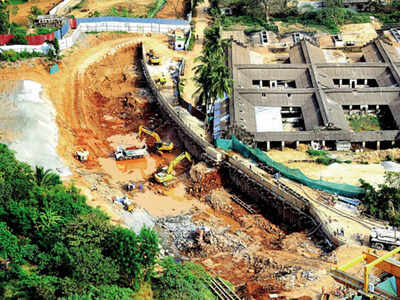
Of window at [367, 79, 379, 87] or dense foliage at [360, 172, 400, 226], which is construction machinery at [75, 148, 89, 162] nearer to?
dense foliage at [360, 172, 400, 226]

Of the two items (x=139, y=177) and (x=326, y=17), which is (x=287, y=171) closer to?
(x=139, y=177)

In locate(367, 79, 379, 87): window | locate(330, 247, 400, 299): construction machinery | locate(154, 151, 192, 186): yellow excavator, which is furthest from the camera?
locate(367, 79, 379, 87): window

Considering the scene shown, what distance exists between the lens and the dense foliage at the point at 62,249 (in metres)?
41.5

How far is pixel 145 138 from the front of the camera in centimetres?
7481

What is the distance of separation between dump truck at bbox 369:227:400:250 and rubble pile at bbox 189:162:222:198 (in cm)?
2037

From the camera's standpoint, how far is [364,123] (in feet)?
238

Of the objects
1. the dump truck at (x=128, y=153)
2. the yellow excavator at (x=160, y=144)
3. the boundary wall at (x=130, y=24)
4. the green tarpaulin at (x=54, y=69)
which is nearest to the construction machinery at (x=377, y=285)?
the yellow excavator at (x=160, y=144)

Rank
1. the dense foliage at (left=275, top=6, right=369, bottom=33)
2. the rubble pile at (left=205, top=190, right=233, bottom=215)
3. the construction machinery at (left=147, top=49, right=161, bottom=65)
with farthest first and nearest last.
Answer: the dense foliage at (left=275, top=6, right=369, bottom=33) → the construction machinery at (left=147, top=49, right=161, bottom=65) → the rubble pile at (left=205, top=190, right=233, bottom=215)

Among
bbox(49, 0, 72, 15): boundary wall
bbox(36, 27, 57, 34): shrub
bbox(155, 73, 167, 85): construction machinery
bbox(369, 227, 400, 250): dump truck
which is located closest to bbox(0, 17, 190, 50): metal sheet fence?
bbox(36, 27, 57, 34): shrub

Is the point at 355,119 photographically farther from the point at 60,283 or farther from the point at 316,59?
the point at 60,283

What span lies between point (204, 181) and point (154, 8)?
53.0 meters

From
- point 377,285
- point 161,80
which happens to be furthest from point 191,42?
point 377,285

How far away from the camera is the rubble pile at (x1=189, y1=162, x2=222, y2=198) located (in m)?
64.1

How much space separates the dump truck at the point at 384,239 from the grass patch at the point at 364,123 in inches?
963
